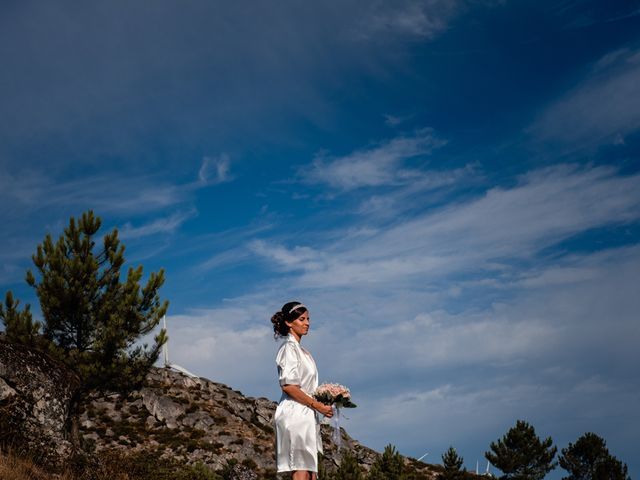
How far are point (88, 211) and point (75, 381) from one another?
22.7m

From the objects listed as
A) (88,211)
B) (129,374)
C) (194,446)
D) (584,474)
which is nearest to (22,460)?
(129,374)

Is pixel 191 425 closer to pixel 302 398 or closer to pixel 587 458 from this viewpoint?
pixel 587 458

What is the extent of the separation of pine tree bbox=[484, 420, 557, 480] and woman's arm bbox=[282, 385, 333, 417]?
45.3m

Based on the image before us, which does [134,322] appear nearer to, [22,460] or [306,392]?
[22,460]

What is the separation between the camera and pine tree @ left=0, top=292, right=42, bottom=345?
29141 mm

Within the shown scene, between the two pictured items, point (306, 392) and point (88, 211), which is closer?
point (306, 392)

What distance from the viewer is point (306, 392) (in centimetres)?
692

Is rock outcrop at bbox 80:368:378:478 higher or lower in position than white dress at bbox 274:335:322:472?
higher

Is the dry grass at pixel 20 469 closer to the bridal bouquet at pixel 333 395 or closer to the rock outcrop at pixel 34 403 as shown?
the rock outcrop at pixel 34 403

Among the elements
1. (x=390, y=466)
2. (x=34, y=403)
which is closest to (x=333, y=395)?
(x=34, y=403)

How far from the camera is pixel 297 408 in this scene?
6762mm

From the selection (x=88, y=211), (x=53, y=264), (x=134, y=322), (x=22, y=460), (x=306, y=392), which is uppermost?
(x=88, y=211)

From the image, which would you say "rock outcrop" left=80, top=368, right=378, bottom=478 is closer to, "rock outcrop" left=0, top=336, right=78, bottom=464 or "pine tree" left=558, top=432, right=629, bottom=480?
"pine tree" left=558, top=432, right=629, bottom=480

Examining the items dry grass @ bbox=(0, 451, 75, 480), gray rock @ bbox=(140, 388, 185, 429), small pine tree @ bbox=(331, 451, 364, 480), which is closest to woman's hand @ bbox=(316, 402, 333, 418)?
dry grass @ bbox=(0, 451, 75, 480)
